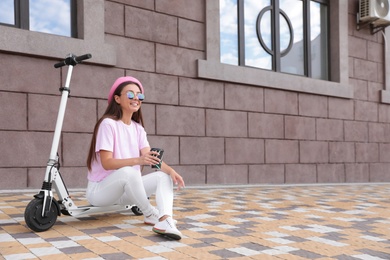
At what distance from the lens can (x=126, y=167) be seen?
3295 mm

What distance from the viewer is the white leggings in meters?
3.20

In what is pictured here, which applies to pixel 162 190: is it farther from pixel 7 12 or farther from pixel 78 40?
pixel 7 12

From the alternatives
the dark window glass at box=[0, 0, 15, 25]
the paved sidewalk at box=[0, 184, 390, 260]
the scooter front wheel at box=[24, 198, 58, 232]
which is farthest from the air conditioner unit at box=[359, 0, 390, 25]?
the scooter front wheel at box=[24, 198, 58, 232]

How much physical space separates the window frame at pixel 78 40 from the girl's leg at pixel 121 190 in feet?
9.19

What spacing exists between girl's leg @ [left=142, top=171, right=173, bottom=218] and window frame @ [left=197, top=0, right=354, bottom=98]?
3.95 meters

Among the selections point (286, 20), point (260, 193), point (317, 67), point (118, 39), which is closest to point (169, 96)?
point (118, 39)

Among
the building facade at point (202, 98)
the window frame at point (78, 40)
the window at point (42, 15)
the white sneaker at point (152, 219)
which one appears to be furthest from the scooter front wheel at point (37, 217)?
the window at point (42, 15)

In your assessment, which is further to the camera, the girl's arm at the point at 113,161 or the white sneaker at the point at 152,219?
the white sneaker at the point at 152,219

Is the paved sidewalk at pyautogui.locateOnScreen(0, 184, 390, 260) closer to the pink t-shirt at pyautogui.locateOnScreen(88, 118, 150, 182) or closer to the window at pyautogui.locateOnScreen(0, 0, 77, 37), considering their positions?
the pink t-shirt at pyautogui.locateOnScreen(88, 118, 150, 182)

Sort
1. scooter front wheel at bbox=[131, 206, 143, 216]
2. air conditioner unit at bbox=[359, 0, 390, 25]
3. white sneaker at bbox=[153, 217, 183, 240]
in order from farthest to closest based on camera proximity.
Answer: air conditioner unit at bbox=[359, 0, 390, 25], scooter front wheel at bbox=[131, 206, 143, 216], white sneaker at bbox=[153, 217, 183, 240]

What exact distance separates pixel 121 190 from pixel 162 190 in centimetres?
34

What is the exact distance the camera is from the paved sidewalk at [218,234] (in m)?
2.71

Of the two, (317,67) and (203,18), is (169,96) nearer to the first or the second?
(203,18)

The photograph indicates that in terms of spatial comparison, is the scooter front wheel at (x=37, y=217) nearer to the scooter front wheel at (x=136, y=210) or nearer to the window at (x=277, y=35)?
the scooter front wheel at (x=136, y=210)
